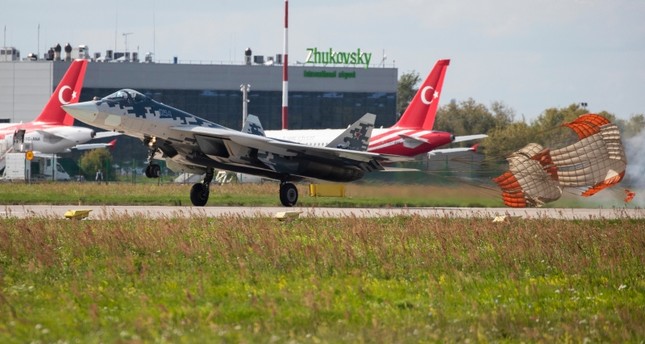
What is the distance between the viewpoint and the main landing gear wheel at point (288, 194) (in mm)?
34219

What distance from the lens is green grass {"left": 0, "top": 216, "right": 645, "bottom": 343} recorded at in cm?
1112

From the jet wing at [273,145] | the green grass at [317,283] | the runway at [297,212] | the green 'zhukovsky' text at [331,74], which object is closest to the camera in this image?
the green grass at [317,283]

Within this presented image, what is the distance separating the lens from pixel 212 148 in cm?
3316

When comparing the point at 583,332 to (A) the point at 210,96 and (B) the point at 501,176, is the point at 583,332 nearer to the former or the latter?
(B) the point at 501,176

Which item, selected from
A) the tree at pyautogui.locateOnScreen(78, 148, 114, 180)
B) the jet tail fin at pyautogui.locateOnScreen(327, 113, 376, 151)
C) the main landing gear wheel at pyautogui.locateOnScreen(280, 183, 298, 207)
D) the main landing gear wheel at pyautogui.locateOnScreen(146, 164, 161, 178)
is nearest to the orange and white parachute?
the jet tail fin at pyautogui.locateOnScreen(327, 113, 376, 151)

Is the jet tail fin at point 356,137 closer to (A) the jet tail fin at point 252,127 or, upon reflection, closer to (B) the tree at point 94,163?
(A) the jet tail fin at point 252,127

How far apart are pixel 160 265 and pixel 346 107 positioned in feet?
298

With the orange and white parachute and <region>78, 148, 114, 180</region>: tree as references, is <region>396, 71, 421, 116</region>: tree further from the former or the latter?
the orange and white parachute

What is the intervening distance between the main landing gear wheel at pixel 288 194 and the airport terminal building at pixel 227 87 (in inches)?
2509

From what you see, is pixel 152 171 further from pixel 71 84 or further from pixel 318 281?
pixel 71 84

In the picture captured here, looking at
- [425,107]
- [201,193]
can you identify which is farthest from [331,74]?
[201,193]

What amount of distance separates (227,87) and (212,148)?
70056 millimetres

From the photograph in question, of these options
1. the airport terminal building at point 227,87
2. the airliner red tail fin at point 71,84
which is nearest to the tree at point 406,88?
the airport terminal building at point 227,87

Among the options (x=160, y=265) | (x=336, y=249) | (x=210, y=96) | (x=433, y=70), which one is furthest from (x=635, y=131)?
(x=210, y=96)
